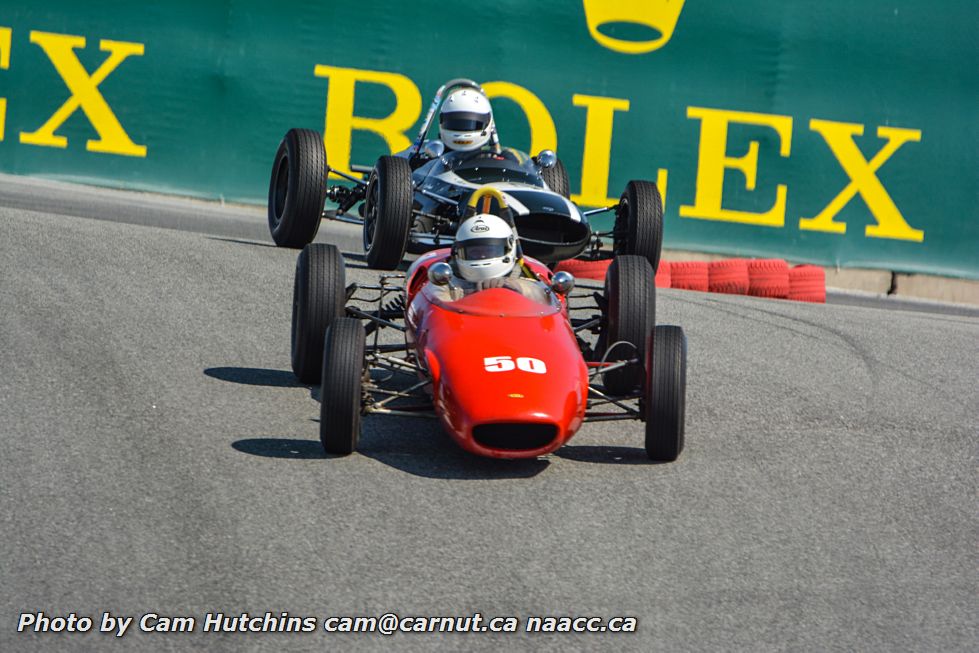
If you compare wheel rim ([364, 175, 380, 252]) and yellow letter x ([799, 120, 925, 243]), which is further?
yellow letter x ([799, 120, 925, 243])

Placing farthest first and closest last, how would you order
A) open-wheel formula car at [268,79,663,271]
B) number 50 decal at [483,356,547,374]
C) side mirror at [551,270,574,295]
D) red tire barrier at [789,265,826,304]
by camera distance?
1. red tire barrier at [789,265,826,304]
2. open-wheel formula car at [268,79,663,271]
3. side mirror at [551,270,574,295]
4. number 50 decal at [483,356,547,374]

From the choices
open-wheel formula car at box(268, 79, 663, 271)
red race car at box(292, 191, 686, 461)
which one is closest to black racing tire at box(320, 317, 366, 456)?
red race car at box(292, 191, 686, 461)

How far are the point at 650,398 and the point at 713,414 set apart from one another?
153 cm

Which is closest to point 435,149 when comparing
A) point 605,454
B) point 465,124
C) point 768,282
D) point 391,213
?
point 465,124

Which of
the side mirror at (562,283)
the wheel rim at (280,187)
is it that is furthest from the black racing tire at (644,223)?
the side mirror at (562,283)

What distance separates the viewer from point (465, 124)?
13.4 metres

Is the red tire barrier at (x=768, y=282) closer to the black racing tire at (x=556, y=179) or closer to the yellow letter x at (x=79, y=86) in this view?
the black racing tire at (x=556, y=179)

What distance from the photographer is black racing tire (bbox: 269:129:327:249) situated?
13.1 m

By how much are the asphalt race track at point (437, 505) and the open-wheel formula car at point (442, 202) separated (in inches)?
75.1

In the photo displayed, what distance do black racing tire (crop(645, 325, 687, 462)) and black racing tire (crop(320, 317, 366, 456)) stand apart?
4.74ft

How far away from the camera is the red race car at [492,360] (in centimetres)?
690

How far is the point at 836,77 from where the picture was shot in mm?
16828

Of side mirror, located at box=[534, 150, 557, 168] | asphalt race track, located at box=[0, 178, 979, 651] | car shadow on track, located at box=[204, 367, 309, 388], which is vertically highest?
side mirror, located at box=[534, 150, 557, 168]

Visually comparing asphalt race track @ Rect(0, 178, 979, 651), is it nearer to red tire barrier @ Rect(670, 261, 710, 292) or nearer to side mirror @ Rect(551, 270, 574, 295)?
side mirror @ Rect(551, 270, 574, 295)
